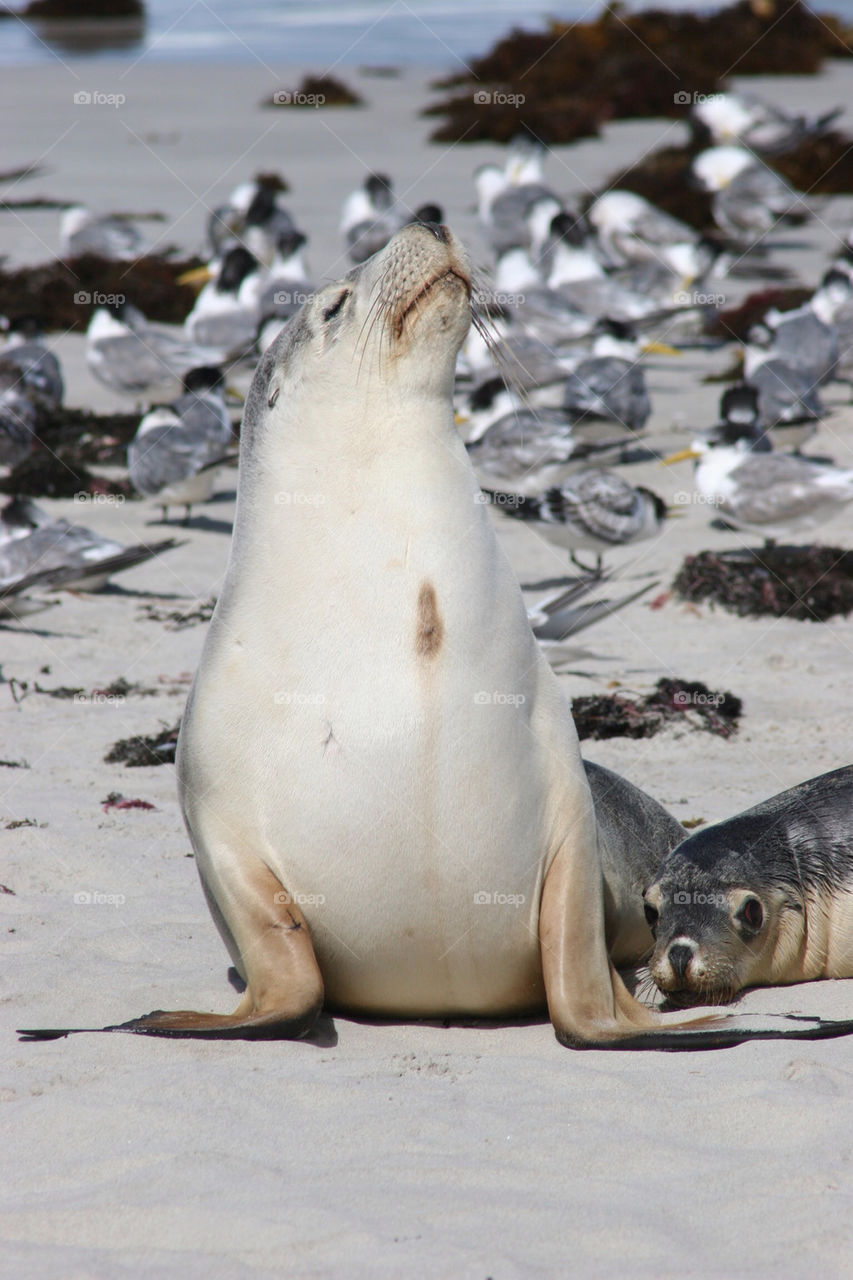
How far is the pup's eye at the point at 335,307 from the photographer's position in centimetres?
384

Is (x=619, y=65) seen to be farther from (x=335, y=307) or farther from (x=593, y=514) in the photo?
(x=335, y=307)

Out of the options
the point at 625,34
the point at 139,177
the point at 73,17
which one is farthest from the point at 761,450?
the point at 73,17

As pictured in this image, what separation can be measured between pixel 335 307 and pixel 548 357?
9142 millimetres

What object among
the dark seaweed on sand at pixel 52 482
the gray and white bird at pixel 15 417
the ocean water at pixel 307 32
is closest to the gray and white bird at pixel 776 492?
the dark seaweed on sand at pixel 52 482

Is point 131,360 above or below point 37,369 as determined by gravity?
above

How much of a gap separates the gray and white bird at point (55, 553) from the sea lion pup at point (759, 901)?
427 centimetres

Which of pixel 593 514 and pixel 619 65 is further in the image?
pixel 619 65

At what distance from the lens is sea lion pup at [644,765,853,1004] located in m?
4.19

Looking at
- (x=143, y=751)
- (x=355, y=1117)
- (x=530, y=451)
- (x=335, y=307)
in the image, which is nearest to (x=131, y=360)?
(x=530, y=451)

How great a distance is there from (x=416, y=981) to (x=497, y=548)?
105cm

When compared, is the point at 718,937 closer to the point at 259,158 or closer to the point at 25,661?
the point at 25,661

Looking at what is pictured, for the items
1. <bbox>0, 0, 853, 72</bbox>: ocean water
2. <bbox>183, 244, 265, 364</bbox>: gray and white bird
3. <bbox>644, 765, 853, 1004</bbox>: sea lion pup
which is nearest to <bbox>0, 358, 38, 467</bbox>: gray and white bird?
<bbox>183, 244, 265, 364</bbox>: gray and white bird

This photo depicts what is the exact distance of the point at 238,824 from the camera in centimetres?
371

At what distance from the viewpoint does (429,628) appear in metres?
3.61
